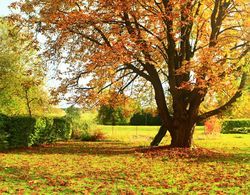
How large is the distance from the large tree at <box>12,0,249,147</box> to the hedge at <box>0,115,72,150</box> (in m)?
2.87

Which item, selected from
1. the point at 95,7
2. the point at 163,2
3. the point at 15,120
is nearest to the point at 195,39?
the point at 163,2

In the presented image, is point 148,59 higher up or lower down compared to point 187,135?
higher up

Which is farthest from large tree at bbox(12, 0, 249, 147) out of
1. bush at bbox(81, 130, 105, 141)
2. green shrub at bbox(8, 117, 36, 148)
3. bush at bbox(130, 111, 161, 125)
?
bush at bbox(130, 111, 161, 125)

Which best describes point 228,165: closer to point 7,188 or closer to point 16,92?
point 7,188

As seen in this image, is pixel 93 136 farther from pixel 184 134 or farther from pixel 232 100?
pixel 232 100

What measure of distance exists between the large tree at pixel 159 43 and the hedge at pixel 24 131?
287 centimetres

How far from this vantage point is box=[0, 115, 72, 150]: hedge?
64.0ft

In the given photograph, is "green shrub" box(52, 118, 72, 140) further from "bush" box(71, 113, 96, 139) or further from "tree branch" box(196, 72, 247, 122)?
"tree branch" box(196, 72, 247, 122)

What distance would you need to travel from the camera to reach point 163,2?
56.8 feet

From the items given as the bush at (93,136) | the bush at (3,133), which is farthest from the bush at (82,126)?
the bush at (3,133)

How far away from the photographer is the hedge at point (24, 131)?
19492 millimetres

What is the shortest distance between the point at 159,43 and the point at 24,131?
8838 mm

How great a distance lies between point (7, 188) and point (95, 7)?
1135cm

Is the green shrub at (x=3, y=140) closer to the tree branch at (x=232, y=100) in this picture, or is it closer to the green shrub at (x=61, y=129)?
the green shrub at (x=61, y=129)
